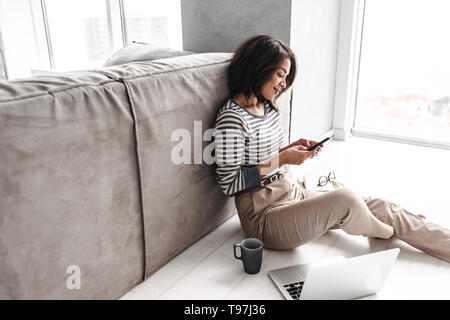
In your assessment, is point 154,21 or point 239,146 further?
point 154,21

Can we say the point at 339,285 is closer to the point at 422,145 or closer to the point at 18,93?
the point at 18,93

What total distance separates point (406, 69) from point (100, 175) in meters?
2.27

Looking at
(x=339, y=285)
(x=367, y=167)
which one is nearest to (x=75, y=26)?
(x=367, y=167)

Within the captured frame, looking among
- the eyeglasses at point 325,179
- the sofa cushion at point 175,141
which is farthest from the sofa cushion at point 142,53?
the eyeglasses at point 325,179

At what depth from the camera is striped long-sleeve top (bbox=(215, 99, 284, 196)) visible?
142 centimetres

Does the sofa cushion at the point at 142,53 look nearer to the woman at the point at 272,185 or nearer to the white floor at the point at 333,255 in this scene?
the woman at the point at 272,185

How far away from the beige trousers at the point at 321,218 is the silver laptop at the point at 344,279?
0.62 ft

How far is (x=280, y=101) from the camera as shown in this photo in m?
1.87

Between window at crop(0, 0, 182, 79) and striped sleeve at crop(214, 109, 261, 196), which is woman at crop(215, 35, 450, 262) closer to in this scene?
striped sleeve at crop(214, 109, 261, 196)

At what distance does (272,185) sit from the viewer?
59.9 inches

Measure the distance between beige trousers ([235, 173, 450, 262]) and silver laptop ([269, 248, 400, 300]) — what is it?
0.62 ft

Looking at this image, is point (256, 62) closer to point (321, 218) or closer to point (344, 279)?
point (321, 218)

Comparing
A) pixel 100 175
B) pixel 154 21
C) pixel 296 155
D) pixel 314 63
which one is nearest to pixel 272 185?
pixel 296 155

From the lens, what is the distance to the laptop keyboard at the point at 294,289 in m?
1.27
